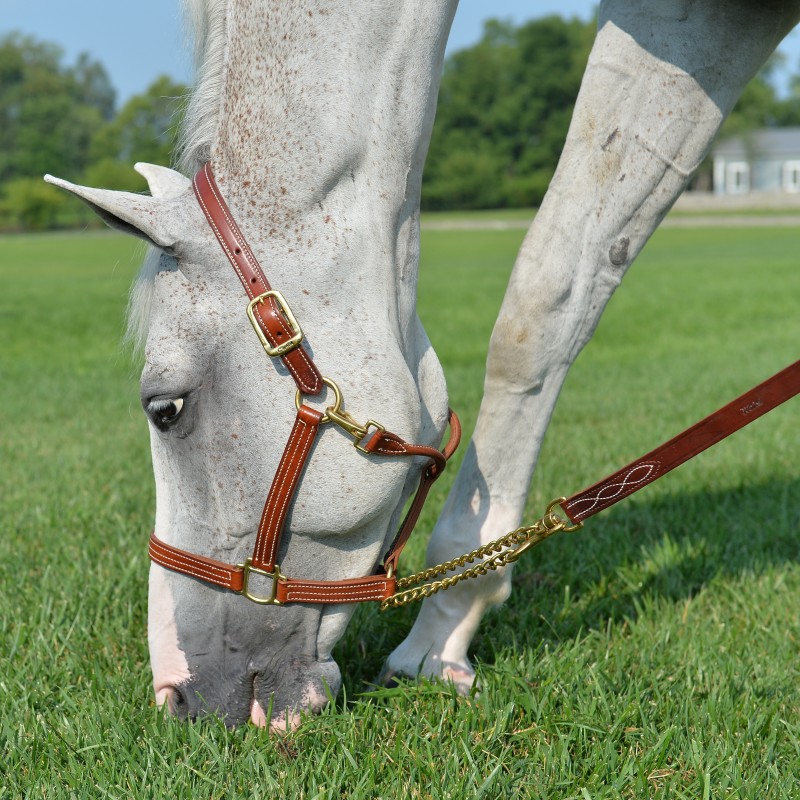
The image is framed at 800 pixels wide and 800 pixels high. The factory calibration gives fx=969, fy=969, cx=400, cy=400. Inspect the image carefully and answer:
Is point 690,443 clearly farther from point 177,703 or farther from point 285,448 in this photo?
point 177,703

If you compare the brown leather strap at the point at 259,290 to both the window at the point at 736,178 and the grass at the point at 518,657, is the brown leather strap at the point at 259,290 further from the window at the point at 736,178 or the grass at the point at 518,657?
the window at the point at 736,178

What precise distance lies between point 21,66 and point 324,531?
116 m

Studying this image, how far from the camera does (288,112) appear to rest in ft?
6.88

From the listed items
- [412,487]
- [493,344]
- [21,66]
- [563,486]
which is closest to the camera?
[412,487]

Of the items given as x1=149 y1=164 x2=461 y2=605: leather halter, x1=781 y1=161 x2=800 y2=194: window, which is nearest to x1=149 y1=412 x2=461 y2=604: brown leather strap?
x1=149 y1=164 x2=461 y2=605: leather halter

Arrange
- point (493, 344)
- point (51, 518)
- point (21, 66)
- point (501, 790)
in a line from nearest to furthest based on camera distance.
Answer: point (501, 790) < point (493, 344) < point (51, 518) < point (21, 66)

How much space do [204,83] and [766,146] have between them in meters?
87.8

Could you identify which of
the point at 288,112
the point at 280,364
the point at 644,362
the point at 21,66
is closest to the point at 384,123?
the point at 288,112

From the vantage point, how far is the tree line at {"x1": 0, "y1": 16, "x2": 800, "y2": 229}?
2830 inches

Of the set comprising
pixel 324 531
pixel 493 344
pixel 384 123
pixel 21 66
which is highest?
pixel 21 66

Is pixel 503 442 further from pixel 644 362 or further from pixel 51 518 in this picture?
pixel 644 362

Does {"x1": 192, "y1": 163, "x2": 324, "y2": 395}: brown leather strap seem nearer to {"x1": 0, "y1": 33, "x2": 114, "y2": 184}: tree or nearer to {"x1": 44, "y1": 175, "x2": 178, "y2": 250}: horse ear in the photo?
{"x1": 44, "y1": 175, "x2": 178, "y2": 250}: horse ear

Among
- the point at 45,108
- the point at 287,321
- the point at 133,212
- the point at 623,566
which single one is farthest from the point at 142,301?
the point at 45,108

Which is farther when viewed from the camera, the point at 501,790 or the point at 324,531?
the point at 324,531
